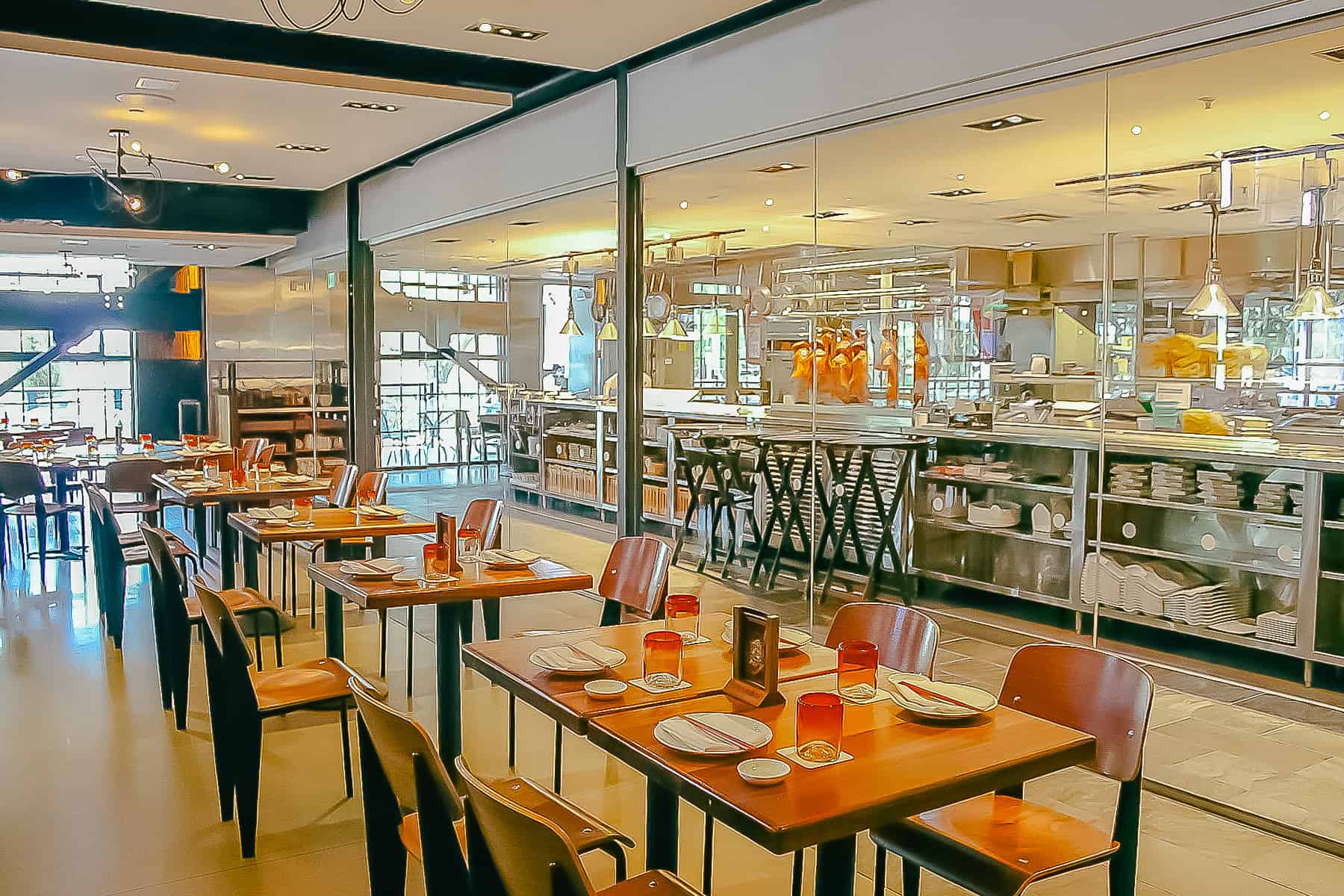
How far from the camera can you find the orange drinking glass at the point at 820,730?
7.22 feet

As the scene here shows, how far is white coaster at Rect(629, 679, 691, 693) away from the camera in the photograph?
263cm

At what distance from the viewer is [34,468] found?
8312mm

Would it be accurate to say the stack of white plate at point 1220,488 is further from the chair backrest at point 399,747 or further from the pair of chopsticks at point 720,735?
the chair backrest at point 399,747

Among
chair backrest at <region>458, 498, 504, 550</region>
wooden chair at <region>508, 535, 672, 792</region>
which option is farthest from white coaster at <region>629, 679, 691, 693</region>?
chair backrest at <region>458, 498, 504, 550</region>

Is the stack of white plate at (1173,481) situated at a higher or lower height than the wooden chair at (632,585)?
higher

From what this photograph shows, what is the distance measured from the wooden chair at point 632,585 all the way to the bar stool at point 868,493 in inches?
42.6

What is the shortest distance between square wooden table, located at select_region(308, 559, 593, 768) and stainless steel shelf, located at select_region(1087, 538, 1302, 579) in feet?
6.19

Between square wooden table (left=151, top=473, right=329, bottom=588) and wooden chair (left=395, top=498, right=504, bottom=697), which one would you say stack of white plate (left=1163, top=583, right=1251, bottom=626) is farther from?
square wooden table (left=151, top=473, right=329, bottom=588)

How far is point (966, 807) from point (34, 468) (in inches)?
308

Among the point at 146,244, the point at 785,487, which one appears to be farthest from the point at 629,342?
the point at 146,244

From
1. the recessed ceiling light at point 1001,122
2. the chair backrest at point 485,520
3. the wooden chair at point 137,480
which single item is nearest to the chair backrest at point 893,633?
the recessed ceiling light at point 1001,122

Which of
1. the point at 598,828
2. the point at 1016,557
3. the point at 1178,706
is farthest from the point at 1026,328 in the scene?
the point at 598,828

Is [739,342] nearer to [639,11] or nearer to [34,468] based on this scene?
[639,11]

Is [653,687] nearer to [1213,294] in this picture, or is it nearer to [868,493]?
[1213,294]
